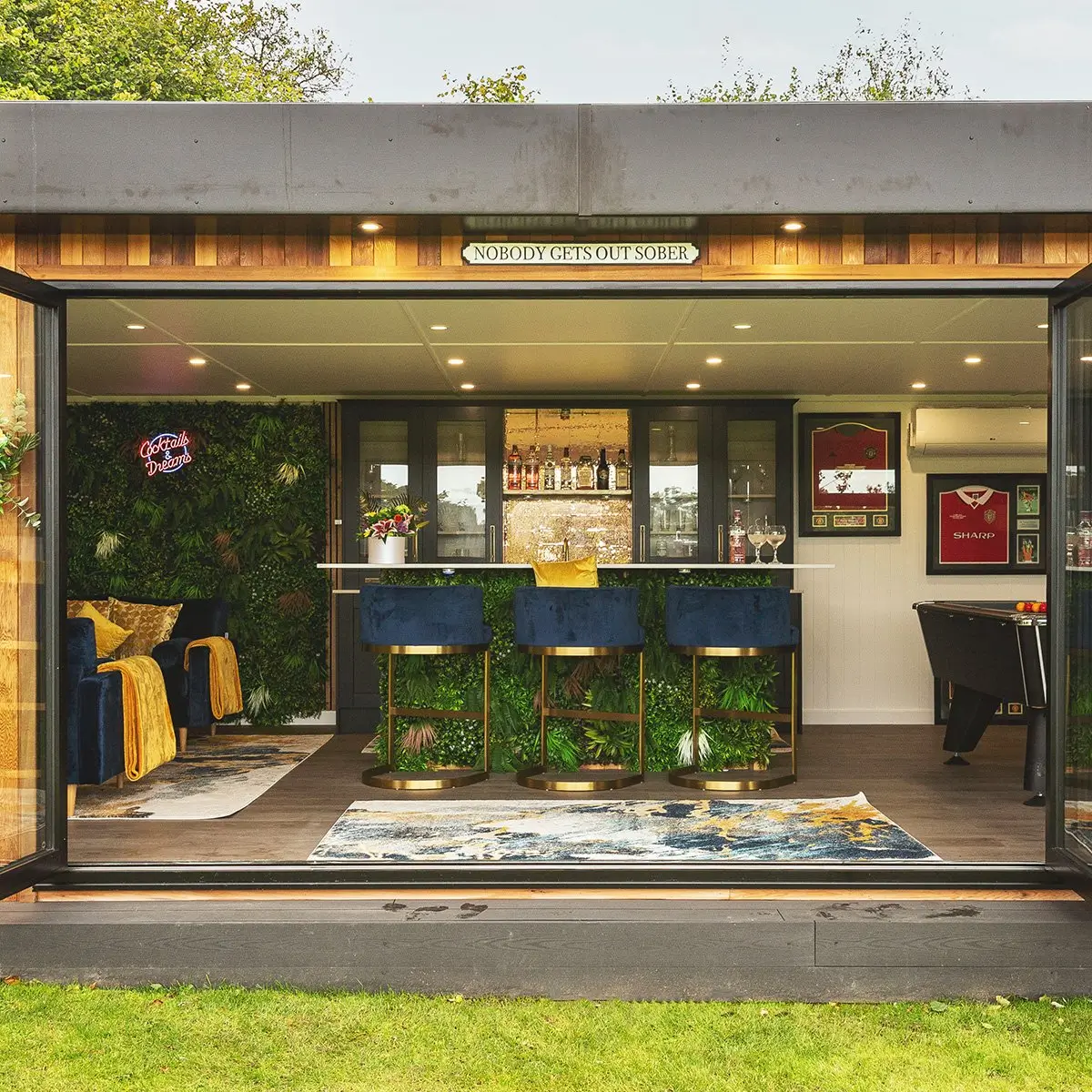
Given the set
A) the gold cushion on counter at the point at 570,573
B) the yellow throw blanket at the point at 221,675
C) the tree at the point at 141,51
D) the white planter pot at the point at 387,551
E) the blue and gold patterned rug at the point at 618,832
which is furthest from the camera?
the tree at the point at 141,51

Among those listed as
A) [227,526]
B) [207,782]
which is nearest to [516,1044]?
[207,782]

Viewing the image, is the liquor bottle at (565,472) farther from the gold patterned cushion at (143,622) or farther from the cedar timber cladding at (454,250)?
the cedar timber cladding at (454,250)

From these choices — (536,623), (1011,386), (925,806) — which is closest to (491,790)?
(536,623)

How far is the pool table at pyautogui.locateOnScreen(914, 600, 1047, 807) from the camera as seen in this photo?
5082mm

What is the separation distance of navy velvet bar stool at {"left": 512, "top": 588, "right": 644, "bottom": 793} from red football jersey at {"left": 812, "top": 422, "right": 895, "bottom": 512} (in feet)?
10.4

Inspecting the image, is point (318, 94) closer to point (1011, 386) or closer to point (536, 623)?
point (1011, 386)

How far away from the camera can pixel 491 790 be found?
5492 mm

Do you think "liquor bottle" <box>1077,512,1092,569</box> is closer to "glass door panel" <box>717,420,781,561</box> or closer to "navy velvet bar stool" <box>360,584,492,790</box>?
"navy velvet bar stool" <box>360,584,492,790</box>

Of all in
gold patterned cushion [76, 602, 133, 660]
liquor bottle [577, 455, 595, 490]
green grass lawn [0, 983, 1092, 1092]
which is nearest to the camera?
green grass lawn [0, 983, 1092, 1092]

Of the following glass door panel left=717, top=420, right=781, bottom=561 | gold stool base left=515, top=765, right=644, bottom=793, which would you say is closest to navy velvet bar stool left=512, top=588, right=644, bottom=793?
gold stool base left=515, top=765, right=644, bottom=793

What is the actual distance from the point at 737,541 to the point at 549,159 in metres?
4.11

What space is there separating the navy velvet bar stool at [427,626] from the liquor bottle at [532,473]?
2461 millimetres

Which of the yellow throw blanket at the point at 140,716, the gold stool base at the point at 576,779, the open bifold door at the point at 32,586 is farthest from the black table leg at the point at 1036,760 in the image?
the yellow throw blanket at the point at 140,716

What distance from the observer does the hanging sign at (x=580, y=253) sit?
385 centimetres
